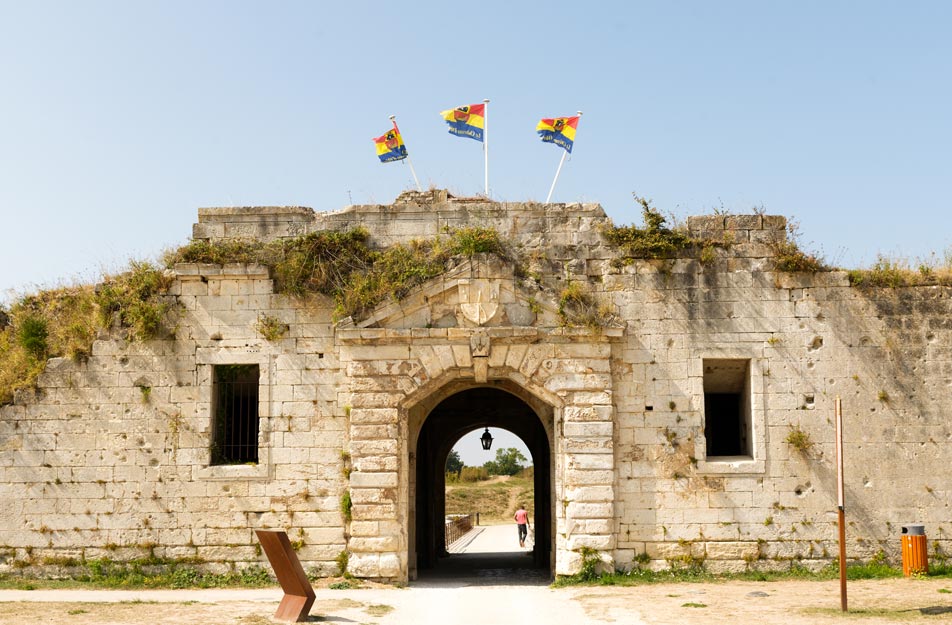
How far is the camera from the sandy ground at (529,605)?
10.1 meters

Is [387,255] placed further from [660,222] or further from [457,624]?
[457,624]

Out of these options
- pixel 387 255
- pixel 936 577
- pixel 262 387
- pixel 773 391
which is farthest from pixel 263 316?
pixel 936 577

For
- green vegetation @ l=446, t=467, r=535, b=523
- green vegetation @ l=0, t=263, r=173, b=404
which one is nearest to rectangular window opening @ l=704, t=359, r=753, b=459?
green vegetation @ l=0, t=263, r=173, b=404

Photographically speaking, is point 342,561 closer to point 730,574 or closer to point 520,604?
point 520,604

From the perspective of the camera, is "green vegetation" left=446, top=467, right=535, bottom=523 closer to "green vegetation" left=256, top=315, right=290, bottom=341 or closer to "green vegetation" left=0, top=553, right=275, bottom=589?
→ "green vegetation" left=0, top=553, right=275, bottom=589

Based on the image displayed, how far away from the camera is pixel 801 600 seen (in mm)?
11188

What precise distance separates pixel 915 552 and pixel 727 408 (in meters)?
3.33

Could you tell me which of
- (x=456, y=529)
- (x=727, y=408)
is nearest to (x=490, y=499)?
(x=456, y=529)

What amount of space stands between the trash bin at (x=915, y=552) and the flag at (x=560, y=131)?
7587 millimetres

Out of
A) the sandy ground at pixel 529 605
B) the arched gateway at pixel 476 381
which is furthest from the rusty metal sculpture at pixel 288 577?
the arched gateway at pixel 476 381

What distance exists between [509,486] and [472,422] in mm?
22641

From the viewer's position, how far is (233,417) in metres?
14.3

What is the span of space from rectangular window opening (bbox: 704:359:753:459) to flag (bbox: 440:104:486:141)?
5214 millimetres

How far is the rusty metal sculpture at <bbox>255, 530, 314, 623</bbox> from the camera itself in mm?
10102
